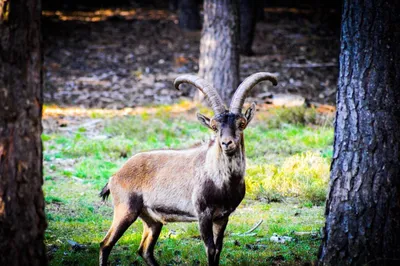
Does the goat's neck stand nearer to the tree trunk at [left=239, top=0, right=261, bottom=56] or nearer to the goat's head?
the goat's head

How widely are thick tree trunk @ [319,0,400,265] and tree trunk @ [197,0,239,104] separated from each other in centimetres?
994

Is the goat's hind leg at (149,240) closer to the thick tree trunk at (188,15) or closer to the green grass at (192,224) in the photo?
the green grass at (192,224)

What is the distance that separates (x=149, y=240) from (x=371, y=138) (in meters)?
2.92

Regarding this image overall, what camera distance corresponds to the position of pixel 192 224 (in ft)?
31.2

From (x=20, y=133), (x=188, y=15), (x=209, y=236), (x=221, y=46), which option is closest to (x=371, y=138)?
(x=209, y=236)

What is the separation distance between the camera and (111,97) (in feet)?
61.4

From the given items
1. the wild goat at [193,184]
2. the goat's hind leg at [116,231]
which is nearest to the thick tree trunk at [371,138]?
the wild goat at [193,184]

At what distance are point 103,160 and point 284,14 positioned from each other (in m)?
20.2

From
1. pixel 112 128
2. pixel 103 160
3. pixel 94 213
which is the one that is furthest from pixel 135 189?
pixel 112 128

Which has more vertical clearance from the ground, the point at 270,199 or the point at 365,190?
the point at 365,190

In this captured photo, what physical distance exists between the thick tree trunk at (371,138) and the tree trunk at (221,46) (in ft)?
32.6

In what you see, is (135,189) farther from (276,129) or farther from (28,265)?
(276,129)

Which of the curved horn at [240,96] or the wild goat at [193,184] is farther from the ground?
the curved horn at [240,96]

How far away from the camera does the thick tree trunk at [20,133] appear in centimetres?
511
